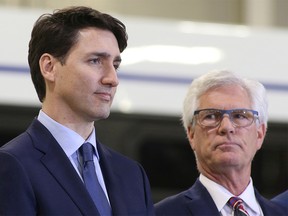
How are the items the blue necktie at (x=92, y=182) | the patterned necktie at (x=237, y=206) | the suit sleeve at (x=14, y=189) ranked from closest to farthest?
1. the suit sleeve at (x=14, y=189)
2. the blue necktie at (x=92, y=182)
3. the patterned necktie at (x=237, y=206)

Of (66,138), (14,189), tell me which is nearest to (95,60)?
(66,138)

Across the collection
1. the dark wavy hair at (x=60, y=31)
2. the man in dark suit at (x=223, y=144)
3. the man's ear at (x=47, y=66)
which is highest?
the dark wavy hair at (x=60, y=31)

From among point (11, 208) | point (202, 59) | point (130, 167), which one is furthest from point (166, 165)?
point (11, 208)

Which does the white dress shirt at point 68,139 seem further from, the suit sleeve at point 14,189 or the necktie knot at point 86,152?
the suit sleeve at point 14,189

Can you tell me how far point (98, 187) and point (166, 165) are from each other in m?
2.65

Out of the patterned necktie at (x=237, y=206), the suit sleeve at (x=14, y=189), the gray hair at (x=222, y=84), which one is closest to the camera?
the suit sleeve at (x=14, y=189)

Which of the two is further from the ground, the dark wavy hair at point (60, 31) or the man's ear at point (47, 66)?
the dark wavy hair at point (60, 31)

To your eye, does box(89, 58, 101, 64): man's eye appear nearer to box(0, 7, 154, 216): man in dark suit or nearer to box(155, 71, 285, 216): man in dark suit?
box(0, 7, 154, 216): man in dark suit

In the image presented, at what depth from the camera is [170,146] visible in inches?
206

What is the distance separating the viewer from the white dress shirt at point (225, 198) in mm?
3051

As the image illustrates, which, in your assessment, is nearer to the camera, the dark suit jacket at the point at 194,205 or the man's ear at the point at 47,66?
the man's ear at the point at 47,66

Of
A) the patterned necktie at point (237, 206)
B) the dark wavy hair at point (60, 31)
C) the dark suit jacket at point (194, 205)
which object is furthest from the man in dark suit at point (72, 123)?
the patterned necktie at point (237, 206)

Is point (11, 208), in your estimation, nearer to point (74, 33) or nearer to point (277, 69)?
point (74, 33)

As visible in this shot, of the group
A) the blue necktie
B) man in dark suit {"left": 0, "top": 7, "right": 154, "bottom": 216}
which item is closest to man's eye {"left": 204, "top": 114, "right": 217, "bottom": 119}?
man in dark suit {"left": 0, "top": 7, "right": 154, "bottom": 216}
